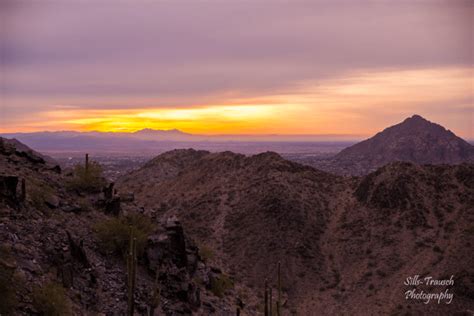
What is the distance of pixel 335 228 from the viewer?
44.7m

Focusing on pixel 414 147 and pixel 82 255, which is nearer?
pixel 82 255

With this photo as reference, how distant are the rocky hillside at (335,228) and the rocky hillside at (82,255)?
957 cm

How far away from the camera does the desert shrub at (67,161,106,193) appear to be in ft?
83.3

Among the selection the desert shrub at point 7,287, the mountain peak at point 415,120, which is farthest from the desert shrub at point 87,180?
the mountain peak at point 415,120

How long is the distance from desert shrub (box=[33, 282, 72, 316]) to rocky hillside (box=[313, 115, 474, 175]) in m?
94.4

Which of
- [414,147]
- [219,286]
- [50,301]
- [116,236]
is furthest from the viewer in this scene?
[414,147]

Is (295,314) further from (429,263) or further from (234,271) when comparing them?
(429,263)

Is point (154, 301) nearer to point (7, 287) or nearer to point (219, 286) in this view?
point (7, 287)

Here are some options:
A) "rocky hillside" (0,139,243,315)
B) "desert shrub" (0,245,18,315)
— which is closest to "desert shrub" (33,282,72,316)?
"rocky hillside" (0,139,243,315)

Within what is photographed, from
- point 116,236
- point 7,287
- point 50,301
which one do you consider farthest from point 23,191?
point 50,301

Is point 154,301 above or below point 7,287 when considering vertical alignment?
below

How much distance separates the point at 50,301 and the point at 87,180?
422 inches

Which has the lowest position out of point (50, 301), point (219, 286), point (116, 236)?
point (219, 286)

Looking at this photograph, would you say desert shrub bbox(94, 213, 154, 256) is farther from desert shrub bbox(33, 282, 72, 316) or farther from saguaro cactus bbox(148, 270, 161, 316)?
desert shrub bbox(33, 282, 72, 316)
